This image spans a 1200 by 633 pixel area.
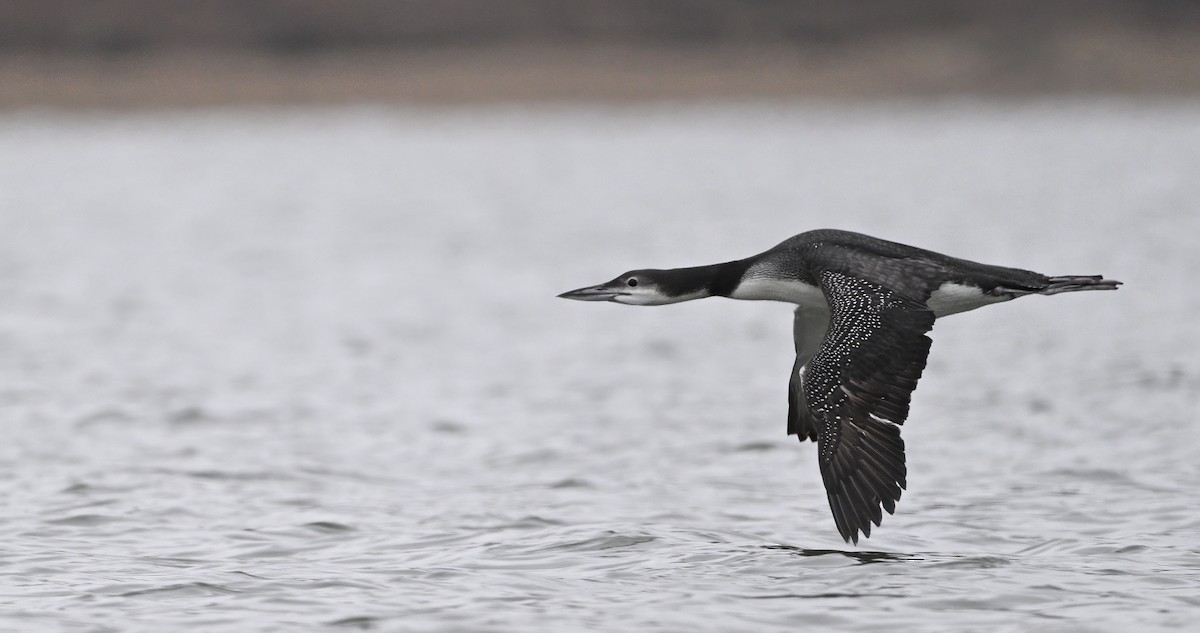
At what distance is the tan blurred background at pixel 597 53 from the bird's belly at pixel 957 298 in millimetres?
48040

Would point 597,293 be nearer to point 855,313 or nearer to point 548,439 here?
point 855,313

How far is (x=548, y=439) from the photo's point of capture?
1119 cm

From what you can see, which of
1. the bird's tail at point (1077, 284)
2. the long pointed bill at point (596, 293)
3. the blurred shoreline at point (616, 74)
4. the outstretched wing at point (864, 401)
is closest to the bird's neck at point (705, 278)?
the long pointed bill at point (596, 293)

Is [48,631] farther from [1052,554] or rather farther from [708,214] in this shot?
[708,214]

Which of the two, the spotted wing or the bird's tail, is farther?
the spotted wing

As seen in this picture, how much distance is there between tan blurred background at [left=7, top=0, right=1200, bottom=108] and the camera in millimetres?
56688

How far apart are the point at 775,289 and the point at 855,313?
0.83m

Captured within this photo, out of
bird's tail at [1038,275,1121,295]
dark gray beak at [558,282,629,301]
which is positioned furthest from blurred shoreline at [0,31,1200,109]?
bird's tail at [1038,275,1121,295]

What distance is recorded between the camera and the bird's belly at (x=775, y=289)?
852 cm

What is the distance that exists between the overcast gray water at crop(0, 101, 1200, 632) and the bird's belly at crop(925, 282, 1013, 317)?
1133mm

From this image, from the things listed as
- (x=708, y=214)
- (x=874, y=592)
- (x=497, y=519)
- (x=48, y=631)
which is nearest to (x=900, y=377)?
(x=874, y=592)

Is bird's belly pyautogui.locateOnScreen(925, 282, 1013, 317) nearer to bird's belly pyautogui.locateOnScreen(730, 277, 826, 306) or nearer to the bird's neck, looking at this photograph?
bird's belly pyautogui.locateOnScreen(730, 277, 826, 306)

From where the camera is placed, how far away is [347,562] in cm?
802

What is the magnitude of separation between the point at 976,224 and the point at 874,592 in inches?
802
